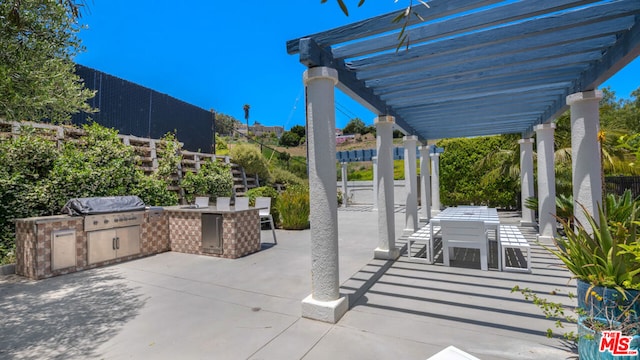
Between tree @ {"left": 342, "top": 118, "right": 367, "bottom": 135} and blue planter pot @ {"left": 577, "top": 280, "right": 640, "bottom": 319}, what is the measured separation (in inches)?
1806

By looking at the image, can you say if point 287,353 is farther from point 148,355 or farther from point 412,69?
point 412,69

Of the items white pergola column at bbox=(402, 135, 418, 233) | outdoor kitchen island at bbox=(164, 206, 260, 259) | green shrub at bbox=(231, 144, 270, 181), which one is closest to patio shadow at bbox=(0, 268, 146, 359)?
outdoor kitchen island at bbox=(164, 206, 260, 259)

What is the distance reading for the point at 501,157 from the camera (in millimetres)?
11266

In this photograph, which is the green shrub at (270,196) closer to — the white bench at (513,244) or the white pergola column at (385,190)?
the white pergola column at (385,190)

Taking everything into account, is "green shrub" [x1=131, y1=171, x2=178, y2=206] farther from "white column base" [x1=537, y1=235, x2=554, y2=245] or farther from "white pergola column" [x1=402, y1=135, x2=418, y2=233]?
"white column base" [x1=537, y1=235, x2=554, y2=245]

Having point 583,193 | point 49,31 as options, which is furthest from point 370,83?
point 49,31

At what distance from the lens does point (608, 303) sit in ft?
6.34

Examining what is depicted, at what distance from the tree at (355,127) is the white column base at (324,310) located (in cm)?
4517

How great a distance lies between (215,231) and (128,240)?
4.90 feet

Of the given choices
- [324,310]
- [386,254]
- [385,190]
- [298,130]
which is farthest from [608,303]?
[298,130]

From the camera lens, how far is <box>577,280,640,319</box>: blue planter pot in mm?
1867

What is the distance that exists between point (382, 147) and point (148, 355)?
13.4 ft

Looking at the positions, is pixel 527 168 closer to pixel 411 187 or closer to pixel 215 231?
pixel 411 187

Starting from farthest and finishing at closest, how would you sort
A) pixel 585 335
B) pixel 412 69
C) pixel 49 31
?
pixel 412 69 → pixel 49 31 → pixel 585 335
